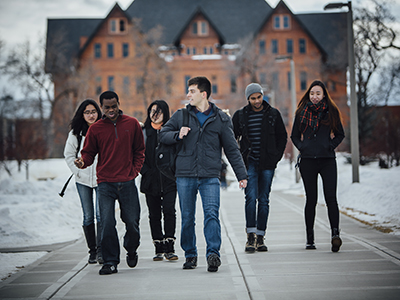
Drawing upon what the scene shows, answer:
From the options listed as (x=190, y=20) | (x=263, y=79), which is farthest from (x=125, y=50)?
(x=263, y=79)

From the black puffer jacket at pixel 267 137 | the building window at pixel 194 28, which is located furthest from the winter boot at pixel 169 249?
the building window at pixel 194 28

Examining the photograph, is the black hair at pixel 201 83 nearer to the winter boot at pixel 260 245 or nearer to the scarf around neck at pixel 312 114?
the scarf around neck at pixel 312 114

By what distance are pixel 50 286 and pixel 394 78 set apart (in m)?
37.8

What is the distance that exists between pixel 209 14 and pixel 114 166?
5925 cm

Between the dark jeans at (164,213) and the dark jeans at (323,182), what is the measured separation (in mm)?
1744

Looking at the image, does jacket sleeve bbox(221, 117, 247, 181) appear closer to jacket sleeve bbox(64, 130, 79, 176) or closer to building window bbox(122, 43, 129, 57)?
jacket sleeve bbox(64, 130, 79, 176)

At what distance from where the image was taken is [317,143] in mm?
7469

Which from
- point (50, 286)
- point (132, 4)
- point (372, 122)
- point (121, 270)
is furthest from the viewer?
point (132, 4)

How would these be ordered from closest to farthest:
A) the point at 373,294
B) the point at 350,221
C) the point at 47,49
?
the point at 373,294, the point at 350,221, the point at 47,49

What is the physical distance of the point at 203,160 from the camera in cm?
625

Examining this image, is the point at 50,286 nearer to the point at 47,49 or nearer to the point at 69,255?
the point at 69,255

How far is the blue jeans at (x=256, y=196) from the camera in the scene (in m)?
7.57

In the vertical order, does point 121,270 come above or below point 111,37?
below

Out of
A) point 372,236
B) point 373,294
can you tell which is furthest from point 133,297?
point 372,236
